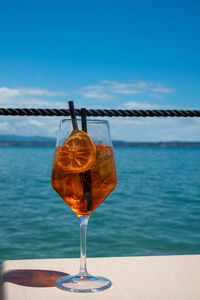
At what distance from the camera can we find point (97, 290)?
3.20ft

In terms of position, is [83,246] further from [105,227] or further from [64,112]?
[105,227]

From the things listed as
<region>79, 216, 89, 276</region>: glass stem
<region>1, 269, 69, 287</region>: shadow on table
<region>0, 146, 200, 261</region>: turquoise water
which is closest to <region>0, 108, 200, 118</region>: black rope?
<region>79, 216, 89, 276</region>: glass stem

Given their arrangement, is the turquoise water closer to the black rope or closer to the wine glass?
the black rope

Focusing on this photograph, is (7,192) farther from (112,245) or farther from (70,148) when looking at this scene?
(70,148)

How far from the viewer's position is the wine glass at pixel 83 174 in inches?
40.2

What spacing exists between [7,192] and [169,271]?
64.3 feet

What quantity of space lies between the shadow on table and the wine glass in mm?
38

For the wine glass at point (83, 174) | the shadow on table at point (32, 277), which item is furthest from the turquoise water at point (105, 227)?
the wine glass at point (83, 174)

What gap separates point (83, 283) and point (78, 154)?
0.33 meters

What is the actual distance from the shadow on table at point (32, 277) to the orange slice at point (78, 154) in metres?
0.29

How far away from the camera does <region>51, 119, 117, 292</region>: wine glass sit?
1021mm

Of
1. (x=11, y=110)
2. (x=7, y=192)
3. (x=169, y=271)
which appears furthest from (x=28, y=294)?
(x=7, y=192)

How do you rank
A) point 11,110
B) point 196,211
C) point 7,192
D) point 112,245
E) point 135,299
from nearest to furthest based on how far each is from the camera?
point 135,299 → point 11,110 → point 112,245 → point 196,211 → point 7,192

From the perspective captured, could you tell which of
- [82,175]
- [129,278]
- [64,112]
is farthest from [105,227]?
[82,175]
